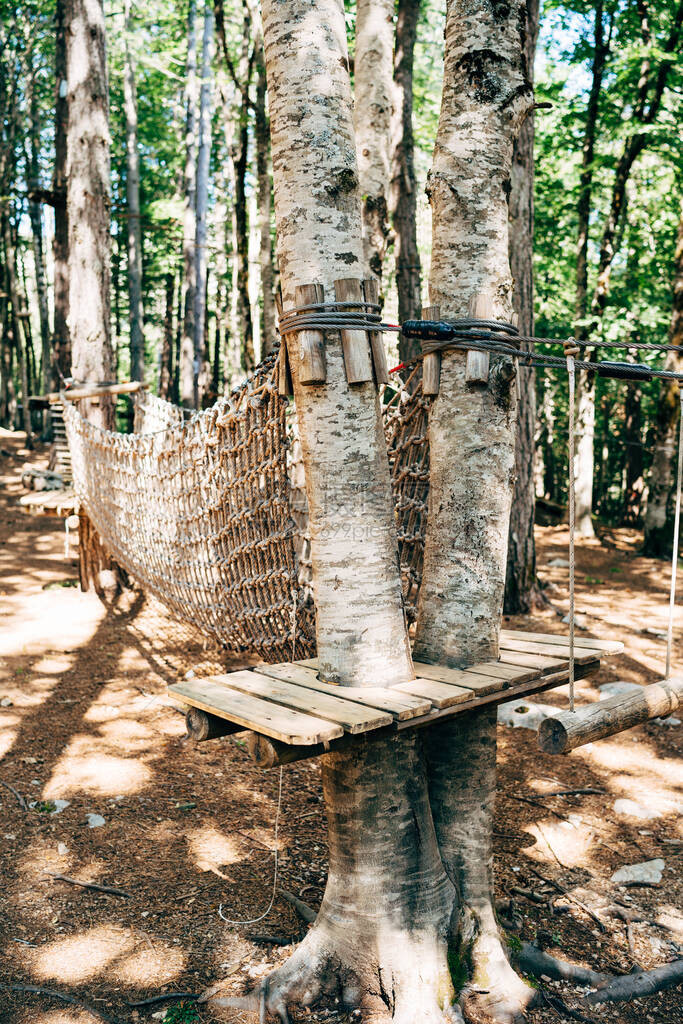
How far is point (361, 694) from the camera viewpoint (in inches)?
63.9

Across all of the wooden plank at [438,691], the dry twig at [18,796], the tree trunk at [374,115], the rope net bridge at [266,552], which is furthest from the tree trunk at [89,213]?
the wooden plank at [438,691]

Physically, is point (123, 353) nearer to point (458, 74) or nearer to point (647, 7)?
point (647, 7)

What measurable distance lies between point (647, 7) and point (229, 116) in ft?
14.8

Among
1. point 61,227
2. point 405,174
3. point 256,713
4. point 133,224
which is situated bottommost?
point 256,713

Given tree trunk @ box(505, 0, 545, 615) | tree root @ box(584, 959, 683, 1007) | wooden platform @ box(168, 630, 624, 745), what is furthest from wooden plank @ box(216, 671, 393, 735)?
tree trunk @ box(505, 0, 545, 615)

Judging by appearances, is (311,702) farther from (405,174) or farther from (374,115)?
(405,174)

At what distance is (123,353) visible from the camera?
26625 mm

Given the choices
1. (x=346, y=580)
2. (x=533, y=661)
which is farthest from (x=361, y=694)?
(x=533, y=661)

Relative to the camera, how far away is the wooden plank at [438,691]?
1.57m

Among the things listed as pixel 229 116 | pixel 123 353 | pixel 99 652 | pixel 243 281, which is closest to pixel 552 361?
pixel 99 652

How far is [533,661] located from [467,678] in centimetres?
24

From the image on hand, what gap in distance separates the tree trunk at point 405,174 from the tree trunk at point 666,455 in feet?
6.97

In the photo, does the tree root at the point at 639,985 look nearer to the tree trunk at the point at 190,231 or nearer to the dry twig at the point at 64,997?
the dry twig at the point at 64,997

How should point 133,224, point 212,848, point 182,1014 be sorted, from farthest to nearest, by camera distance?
point 133,224 < point 212,848 < point 182,1014
